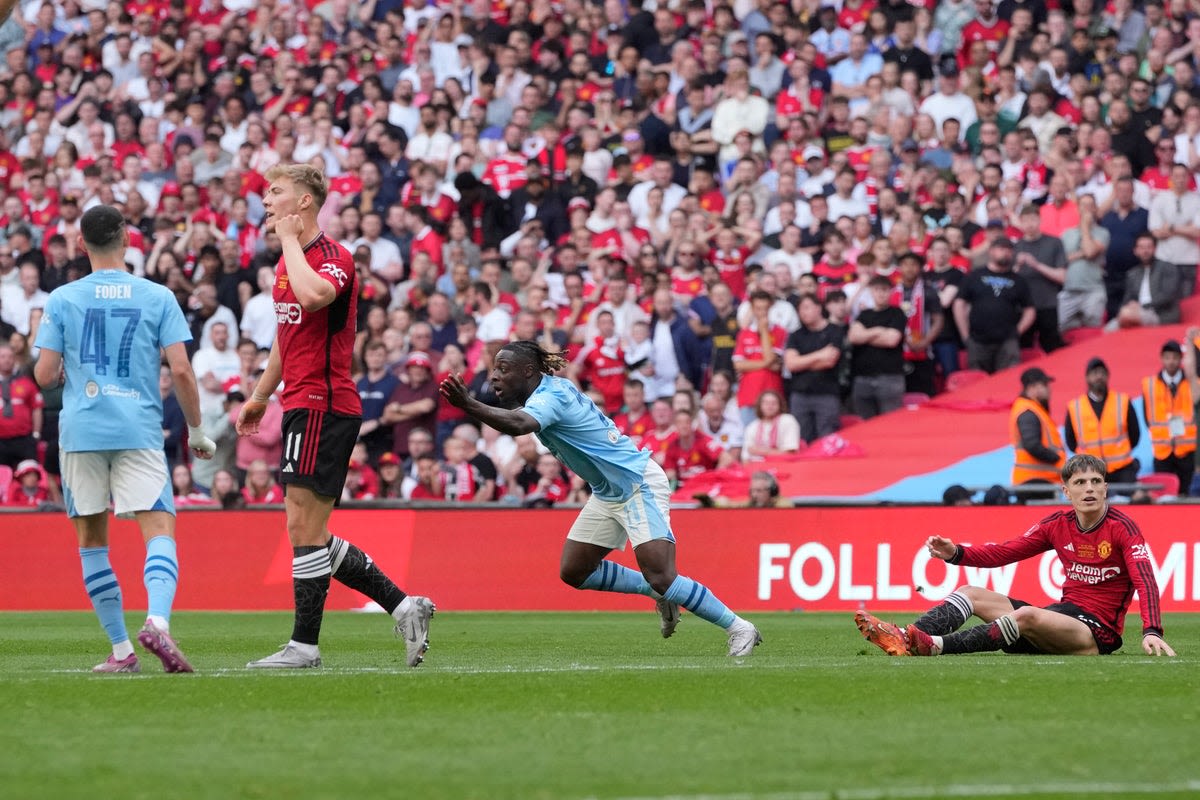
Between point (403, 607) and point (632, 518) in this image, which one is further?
point (632, 518)

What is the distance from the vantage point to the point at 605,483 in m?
10.7

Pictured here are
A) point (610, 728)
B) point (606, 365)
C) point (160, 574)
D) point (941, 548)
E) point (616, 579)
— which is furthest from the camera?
point (606, 365)

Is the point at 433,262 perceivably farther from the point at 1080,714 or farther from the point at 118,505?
the point at 1080,714

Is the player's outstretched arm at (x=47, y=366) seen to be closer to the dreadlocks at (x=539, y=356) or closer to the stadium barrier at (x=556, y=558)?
the dreadlocks at (x=539, y=356)

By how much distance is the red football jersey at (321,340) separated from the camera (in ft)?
30.5

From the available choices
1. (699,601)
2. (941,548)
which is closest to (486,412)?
(699,601)

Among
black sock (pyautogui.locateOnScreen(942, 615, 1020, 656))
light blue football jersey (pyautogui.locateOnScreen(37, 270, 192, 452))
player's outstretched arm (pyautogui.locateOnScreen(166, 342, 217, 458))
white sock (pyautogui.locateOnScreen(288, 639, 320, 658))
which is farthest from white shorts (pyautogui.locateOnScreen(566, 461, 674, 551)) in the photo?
light blue football jersey (pyautogui.locateOnScreen(37, 270, 192, 452))

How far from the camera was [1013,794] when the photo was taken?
5445 millimetres

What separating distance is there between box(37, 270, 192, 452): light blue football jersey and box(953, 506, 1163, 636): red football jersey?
460cm

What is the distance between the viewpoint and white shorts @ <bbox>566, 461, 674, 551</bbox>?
418 inches

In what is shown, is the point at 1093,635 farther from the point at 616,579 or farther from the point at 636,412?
the point at 636,412

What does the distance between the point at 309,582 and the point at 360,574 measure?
0.36 metres

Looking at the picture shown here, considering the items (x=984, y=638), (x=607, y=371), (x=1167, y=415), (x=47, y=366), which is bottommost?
(x=984, y=638)

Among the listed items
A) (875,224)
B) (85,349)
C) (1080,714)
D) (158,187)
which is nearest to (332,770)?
(1080,714)
